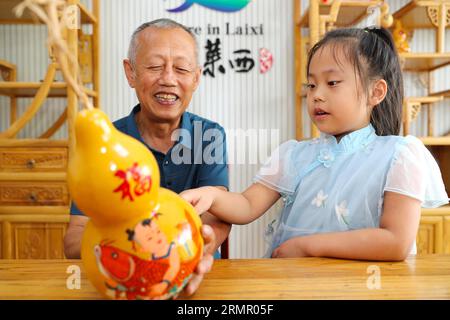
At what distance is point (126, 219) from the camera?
1.43ft

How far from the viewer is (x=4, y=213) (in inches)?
83.7

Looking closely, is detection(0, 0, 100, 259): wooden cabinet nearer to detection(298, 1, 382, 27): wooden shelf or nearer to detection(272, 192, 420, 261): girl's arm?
detection(298, 1, 382, 27): wooden shelf

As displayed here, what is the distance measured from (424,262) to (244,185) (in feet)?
6.48

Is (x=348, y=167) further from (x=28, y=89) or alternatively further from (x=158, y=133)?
(x=28, y=89)

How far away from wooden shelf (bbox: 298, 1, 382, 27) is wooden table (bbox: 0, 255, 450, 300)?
1798 mm

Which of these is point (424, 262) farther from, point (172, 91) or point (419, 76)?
point (419, 76)

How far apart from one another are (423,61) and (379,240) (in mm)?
1946

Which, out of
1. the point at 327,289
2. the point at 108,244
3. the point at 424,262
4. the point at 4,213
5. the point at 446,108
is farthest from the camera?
the point at 446,108

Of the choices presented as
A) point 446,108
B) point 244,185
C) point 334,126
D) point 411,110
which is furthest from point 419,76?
point 334,126

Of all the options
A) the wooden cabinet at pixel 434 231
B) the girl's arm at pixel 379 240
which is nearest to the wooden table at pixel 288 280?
the girl's arm at pixel 379 240

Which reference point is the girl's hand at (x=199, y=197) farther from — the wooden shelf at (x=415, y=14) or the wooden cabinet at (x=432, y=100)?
the wooden shelf at (x=415, y=14)

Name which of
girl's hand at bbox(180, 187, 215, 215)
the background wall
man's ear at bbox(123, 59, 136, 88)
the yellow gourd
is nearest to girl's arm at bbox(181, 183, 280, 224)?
girl's hand at bbox(180, 187, 215, 215)

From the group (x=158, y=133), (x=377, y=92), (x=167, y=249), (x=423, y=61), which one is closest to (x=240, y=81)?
(x=423, y=61)

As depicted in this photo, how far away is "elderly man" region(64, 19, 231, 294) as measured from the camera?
1.00 m
